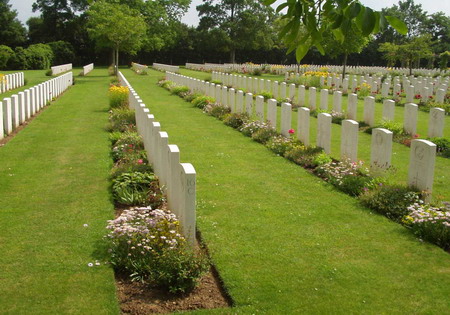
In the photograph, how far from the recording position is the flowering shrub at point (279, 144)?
32.6ft

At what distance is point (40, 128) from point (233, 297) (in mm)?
10222

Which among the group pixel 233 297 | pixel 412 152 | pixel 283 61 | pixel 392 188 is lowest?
pixel 233 297

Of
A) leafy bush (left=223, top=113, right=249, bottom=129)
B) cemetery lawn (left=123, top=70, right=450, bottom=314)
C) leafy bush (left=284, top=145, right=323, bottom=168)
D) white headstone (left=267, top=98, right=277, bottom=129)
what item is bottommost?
cemetery lawn (left=123, top=70, right=450, bottom=314)

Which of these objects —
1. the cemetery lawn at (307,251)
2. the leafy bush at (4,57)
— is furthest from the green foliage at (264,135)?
the leafy bush at (4,57)

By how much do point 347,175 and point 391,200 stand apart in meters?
1.35

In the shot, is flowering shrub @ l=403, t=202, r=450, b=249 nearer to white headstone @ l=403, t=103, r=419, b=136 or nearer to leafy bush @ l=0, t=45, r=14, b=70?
white headstone @ l=403, t=103, r=419, b=136

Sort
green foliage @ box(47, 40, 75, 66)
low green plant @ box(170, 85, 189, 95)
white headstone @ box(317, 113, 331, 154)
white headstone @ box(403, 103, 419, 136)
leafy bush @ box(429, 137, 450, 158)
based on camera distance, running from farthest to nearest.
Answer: green foliage @ box(47, 40, 75, 66) < low green plant @ box(170, 85, 189, 95) < white headstone @ box(403, 103, 419, 136) < leafy bush @ box(429, 137, 450, 158) < white headstone @ box(317, 113, 331, 154)

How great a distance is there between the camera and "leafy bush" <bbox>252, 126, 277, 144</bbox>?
11.1 meters

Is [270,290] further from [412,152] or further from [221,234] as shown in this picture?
[412,152]

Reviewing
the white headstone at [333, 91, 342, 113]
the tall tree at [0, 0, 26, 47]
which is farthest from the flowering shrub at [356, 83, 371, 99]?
the tall tree at [0, 0, 26, 47]

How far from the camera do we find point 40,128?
1284cm

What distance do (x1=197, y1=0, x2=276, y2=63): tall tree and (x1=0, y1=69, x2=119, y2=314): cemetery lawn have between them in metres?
49.8

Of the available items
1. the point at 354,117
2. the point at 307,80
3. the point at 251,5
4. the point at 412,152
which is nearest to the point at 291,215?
the point at 412,152

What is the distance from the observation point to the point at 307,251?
509 centimetres
